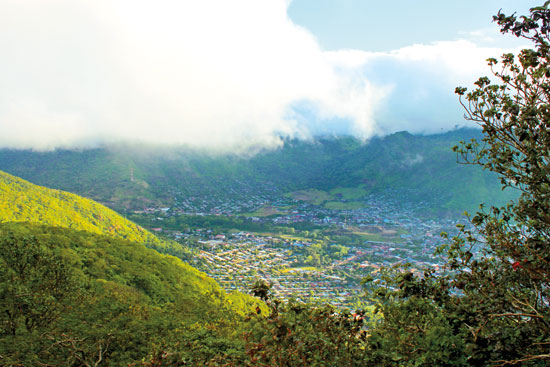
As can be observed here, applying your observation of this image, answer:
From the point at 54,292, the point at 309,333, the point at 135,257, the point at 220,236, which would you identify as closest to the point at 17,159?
the point at 220,236

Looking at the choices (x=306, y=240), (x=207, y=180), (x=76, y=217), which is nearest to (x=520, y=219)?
(x=76, y=217)

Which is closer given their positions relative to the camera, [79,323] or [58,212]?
[79,323]

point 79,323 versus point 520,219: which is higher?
point 520,219

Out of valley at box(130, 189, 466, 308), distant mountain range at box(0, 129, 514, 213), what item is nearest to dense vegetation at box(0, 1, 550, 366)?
valley at box(130, 189, 466, 308)

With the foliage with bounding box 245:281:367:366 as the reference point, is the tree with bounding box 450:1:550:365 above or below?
above

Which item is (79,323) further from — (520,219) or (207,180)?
(207,180)

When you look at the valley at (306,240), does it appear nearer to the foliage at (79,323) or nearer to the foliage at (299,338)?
the foliage at (79,323)

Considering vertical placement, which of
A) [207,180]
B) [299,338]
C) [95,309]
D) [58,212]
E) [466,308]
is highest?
[207,180]

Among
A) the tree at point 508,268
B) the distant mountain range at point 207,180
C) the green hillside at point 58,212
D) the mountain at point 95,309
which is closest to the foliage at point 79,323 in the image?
the mountain at point 95,309

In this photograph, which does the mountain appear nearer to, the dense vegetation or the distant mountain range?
the dense vegetation

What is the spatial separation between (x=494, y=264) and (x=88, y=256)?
36.8m

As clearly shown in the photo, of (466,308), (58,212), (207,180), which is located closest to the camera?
(466,308)

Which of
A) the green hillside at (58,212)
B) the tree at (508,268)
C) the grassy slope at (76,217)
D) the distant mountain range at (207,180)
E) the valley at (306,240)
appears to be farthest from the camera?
the distant mountain range at (207,180)

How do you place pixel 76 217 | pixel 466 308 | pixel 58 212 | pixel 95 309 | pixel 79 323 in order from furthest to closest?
pixel 76 217, pixel 58 212, pixel 95 309, pixel 79 323, pixel 466 308
